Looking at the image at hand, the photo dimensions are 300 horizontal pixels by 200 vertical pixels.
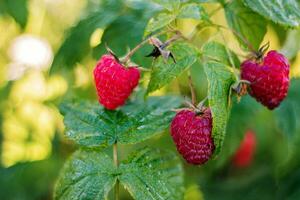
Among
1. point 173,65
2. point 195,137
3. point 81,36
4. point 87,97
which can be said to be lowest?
point 87,97

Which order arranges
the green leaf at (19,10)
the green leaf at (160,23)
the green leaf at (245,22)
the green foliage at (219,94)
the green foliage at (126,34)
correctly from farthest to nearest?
the green leaf at (19,10) → the green foliage at (126,34) → the green leaf at (245,22) → the green leaf at (160,23) → the green foliage at (219,94)

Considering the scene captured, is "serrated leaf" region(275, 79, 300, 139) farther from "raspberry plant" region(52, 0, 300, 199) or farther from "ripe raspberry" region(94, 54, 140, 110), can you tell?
"ripe raspberry" region(94, 54, 140, 110)

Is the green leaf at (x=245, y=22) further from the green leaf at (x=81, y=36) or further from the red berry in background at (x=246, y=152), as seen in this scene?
the red berry in background at (x=246, y=152)

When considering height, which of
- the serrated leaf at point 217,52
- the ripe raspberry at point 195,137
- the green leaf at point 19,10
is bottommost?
the green leaf at point 19,10

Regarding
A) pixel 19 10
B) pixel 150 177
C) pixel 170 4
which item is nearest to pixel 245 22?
pixel 170 4

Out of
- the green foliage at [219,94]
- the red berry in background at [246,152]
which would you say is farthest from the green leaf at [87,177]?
the red berry in background at [246,152]

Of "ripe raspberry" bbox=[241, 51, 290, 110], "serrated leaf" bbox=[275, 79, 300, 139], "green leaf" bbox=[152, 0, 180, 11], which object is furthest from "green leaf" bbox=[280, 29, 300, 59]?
"green leaf" bbox=[152, 0, 180, 11]

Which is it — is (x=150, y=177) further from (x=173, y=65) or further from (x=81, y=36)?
(x=81, y=36)
